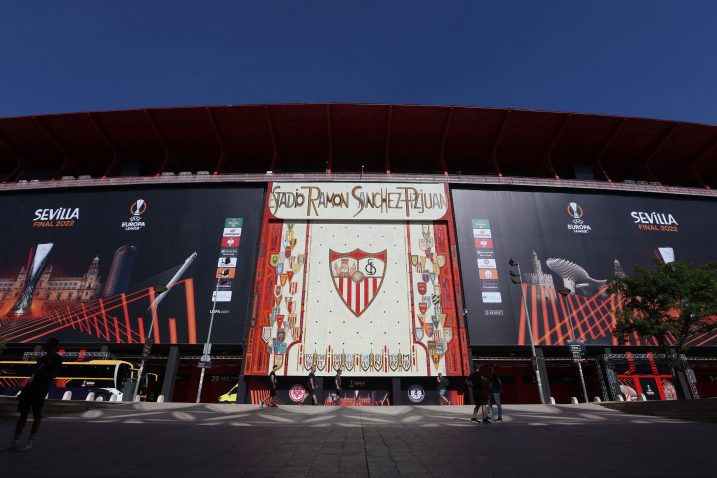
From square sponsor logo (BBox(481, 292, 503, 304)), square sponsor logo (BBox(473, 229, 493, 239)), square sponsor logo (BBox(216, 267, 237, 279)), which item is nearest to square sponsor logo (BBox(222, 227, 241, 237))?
square sponsor logo (BBox(216, 267, 237, 279))

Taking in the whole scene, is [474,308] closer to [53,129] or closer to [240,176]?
[240,176]

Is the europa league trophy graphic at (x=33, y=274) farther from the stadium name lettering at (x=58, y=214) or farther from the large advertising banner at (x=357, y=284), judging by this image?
the large advertising banner at (x=357, y=284)

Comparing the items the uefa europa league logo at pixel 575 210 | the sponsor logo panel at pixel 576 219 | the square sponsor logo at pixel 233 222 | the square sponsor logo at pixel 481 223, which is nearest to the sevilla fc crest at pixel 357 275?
the square sponsor logo at pixel 481 223

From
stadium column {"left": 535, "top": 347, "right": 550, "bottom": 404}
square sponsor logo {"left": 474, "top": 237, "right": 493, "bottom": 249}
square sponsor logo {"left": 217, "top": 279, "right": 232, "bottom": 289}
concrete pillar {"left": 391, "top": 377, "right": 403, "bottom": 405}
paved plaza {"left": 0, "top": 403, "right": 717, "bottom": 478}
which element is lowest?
paved plaza {"left": 0, "top": 403, "right": 717, "bottom": 478}

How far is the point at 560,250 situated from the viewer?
99.8 feet

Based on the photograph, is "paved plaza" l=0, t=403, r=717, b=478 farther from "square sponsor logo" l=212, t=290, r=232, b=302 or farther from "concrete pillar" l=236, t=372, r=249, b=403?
"square sponsor logo" l=212, t=290, r=232, b=302

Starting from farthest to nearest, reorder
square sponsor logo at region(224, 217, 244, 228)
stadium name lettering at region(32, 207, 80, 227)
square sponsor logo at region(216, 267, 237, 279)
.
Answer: stadium name lettering at region(32, 207, 80, 227) < square sponsor logo at region(224, 217, 244, 228) < square sponsor logo at region(216, 267, 237, 279)

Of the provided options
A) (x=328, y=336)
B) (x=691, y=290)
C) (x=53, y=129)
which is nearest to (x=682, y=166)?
(x=691, y=290)

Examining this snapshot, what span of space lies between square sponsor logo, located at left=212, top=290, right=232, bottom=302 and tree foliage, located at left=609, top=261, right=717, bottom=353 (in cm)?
2661

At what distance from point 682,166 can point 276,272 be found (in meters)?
43.5

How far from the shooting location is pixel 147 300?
93.2 feet

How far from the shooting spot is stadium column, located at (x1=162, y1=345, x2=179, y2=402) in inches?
1039

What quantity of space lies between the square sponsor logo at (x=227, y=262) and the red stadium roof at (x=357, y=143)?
10418 millimetres

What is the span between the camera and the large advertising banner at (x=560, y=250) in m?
27.8
